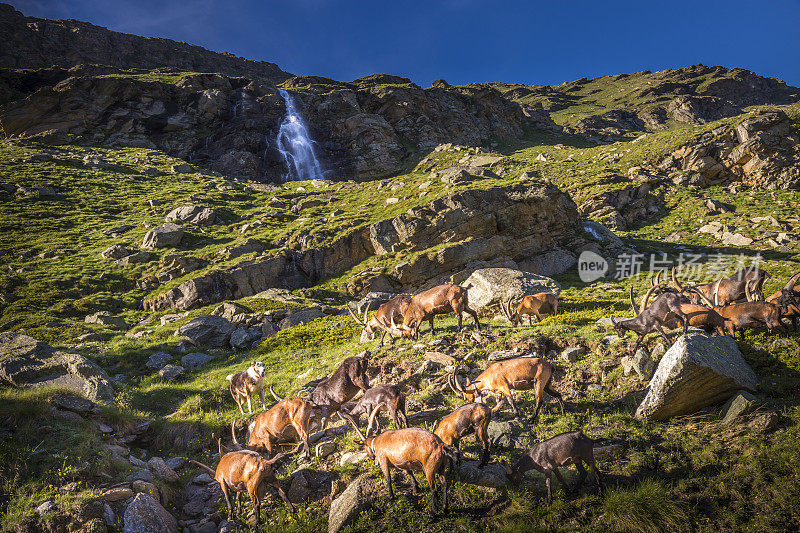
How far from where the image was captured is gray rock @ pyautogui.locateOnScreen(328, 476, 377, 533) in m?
6.33

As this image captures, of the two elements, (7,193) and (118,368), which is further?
(7,193)

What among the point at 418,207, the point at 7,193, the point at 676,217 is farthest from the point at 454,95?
the point at 7,193

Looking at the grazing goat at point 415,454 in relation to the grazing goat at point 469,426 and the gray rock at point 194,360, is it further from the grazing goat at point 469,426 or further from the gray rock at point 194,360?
the gray rock at point 194,360

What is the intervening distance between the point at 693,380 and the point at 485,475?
178 inches

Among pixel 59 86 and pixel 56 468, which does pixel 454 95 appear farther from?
pixel 56 468

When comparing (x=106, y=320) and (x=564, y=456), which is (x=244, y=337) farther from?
(x=564, y=456)

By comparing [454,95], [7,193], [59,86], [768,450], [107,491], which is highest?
[454,95]

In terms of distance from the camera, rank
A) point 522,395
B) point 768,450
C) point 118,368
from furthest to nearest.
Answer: point 118,368, point 522,395, point 768,450

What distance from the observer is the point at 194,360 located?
1884 centimetres

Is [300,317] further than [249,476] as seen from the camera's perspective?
Yes

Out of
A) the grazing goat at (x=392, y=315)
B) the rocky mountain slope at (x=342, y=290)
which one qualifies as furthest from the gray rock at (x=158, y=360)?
the grazing goat at (x=392, y=315)

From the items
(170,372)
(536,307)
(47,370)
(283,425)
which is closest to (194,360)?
(170,372)

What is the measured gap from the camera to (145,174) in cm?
6475

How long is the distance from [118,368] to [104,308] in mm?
16422
